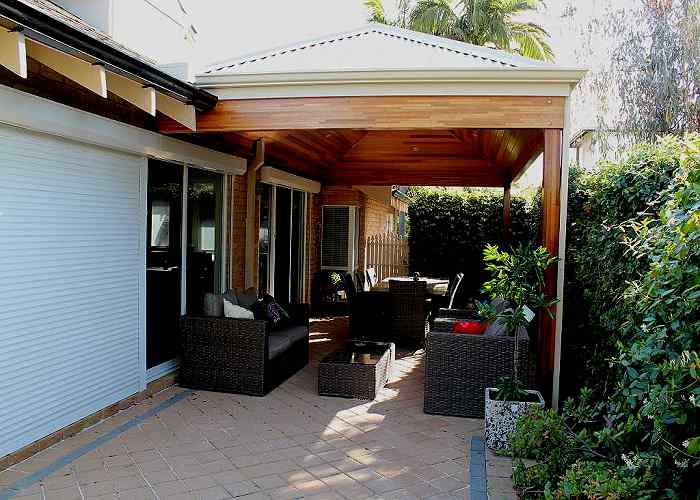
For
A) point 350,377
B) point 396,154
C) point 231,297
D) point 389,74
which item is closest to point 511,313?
point 350,377

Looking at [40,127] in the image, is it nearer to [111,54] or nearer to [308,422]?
[111,54]

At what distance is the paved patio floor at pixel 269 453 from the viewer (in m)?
3.76

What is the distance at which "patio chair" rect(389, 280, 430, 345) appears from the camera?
8.14 meters

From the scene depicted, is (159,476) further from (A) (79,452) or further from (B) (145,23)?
(B) (145,23)

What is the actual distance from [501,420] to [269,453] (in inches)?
69.8

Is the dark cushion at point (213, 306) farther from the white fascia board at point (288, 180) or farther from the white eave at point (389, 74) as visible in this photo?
the white fascia board at point (288, 180)

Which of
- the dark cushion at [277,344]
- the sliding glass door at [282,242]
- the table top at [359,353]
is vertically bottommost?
the table top at [359,353]

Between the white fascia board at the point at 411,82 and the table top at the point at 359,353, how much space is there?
2.67 meters

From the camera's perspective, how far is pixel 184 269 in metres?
6.39

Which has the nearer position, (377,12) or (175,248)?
(175,248)

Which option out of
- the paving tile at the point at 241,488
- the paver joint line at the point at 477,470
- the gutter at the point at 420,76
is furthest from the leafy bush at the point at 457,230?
the paving tile at the point at 241,488

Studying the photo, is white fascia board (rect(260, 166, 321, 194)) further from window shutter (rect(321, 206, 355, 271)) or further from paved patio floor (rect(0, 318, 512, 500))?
paved patio floor (rect(0, 318, 512, 500))

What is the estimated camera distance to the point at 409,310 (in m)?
8.20

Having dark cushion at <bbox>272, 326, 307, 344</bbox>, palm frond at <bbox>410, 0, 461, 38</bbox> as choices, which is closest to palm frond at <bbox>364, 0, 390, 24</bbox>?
palm frond at <bbox>410, 0, 461, 38</bbox>
